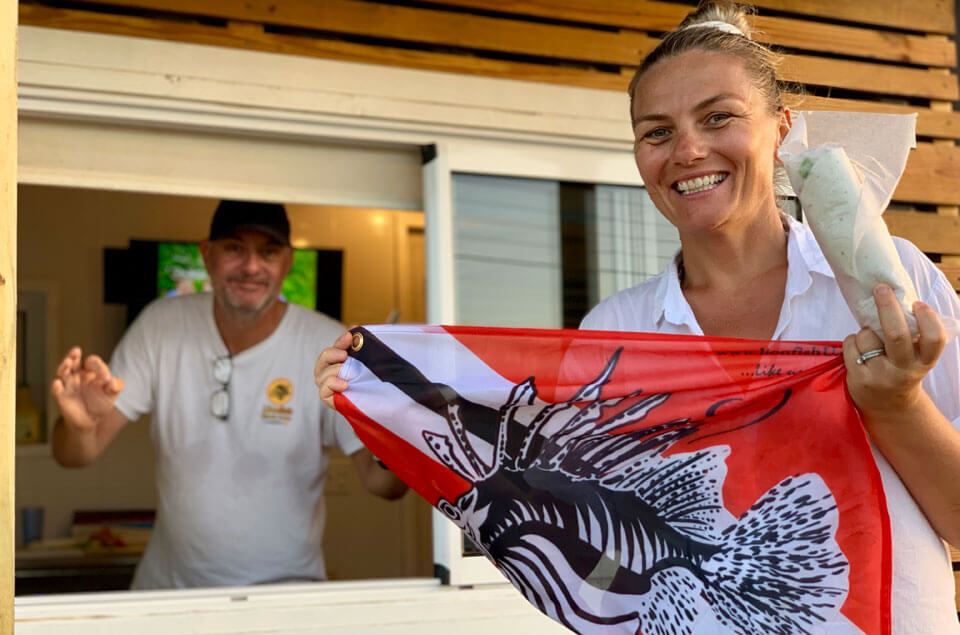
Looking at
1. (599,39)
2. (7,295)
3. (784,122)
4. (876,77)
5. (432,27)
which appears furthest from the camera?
(876,77)

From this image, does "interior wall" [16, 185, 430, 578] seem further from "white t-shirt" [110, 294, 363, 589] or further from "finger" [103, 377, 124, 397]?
"finger" [103, 377, 124, 397]

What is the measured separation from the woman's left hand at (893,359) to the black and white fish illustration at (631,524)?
24cm

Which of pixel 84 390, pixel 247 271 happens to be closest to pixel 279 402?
pixel 247 271

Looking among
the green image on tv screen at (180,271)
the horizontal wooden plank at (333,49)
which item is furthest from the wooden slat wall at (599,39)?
the green image on tv screen at (180,271)

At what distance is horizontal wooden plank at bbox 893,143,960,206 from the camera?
4148 mm

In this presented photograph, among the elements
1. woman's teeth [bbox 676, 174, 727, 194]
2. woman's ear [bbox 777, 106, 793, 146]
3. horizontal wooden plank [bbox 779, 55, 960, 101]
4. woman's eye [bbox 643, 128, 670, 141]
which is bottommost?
woman's teeth [bbox 676, 174, 727, 194]

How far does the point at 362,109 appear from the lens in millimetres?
3512

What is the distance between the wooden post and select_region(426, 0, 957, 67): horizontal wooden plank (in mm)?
2093

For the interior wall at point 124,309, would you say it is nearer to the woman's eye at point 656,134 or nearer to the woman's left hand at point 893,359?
the woman's eye at point 656,134

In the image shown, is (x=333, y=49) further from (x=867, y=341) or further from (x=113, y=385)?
(x=867, y=341)

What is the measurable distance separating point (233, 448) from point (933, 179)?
301cm

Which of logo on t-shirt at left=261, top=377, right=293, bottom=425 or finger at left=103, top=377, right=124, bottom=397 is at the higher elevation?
finger at left=103, top=377, right=124, bottom=397

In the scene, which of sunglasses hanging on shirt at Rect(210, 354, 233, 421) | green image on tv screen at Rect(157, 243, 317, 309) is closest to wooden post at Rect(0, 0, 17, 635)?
sunglasses hanging on shirt at Rect(210, 354, 233, 421)

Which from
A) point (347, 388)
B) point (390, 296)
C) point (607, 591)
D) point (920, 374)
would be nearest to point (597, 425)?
point (607, 591)
